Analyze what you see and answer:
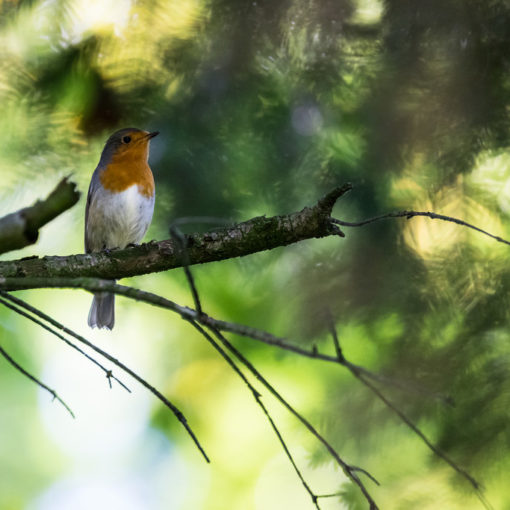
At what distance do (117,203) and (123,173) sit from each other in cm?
19

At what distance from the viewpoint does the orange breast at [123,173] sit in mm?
4199

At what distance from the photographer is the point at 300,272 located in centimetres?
304

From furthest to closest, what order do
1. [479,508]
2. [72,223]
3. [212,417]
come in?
[212,417] < [72,223] < [479,508]

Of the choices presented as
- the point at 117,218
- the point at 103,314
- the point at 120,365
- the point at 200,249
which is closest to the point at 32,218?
the point at 120,365

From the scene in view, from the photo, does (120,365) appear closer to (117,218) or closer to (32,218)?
(32,218)

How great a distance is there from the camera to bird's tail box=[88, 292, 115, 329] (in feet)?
13.4

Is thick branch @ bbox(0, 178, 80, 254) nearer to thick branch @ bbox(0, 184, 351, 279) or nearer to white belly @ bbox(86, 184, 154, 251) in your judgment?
thick branch @ bbox(0, 184, 351, 279)

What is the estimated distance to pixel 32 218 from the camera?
1.21 m

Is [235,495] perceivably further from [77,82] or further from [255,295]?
[77,82]

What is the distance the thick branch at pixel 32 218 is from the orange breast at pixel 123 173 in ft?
9.74

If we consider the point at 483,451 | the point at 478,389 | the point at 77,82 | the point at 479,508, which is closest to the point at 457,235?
the point at 478,389

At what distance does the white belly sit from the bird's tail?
397 millimetres

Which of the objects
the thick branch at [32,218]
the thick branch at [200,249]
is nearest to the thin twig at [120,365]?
the thick branch at [32,218]

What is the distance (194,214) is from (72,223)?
3.06 ft
